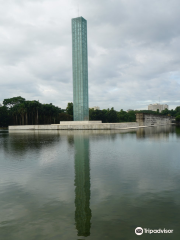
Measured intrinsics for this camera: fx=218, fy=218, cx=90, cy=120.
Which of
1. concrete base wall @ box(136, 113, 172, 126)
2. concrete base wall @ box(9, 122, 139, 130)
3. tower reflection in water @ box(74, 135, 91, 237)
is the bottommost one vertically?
tower reflection in water @ box(74, 135, 91, 237)

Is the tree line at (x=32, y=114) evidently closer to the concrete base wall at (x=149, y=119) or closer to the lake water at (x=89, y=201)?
the concrete base wall at (x=149, y=119)

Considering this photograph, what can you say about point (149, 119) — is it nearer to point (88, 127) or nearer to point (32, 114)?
point (88, 127)

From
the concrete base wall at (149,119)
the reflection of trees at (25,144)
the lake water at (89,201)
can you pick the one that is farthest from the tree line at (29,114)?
the lake water at (89,201)

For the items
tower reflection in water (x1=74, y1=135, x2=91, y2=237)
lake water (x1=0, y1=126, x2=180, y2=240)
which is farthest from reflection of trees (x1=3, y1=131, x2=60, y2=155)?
tower reflection in water (x1=74, y1=135, x2=91, y2=237)

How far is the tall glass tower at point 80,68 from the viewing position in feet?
155

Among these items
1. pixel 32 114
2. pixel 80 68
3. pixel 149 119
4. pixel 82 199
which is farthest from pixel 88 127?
pixel 82 199

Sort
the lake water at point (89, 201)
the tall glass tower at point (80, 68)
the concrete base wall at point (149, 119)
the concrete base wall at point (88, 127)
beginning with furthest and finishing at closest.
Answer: the concrete base wall at point (149, 119) < the tall glass tower at point (80, 68) < the concrete base wall at point (88, 127) < the lake water at point (89, 201)

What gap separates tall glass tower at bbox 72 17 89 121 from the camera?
155ft

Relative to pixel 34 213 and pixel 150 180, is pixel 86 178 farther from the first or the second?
pixel 34 213

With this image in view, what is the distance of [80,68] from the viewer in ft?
158

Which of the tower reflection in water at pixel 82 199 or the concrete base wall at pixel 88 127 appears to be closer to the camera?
the tower reflection in water at pixel 82 199

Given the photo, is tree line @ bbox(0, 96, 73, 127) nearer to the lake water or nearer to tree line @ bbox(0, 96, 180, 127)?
tree line @ bbox(0, 96, 180, 127)

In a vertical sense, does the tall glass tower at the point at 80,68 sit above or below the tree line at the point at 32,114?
above

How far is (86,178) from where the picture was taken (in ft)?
26.5
